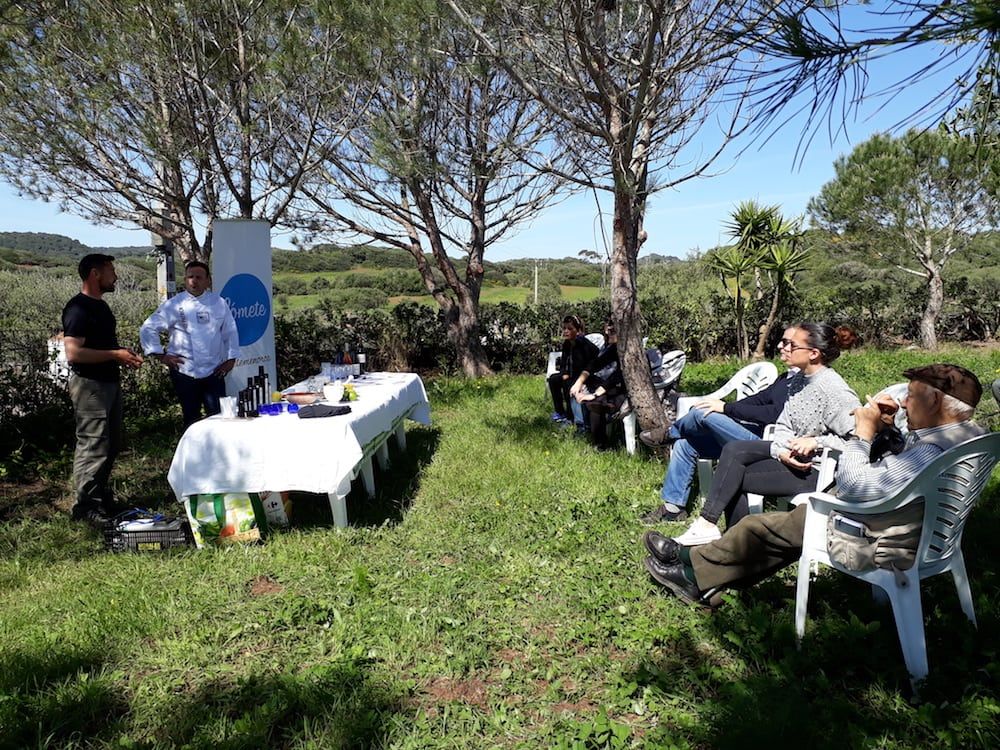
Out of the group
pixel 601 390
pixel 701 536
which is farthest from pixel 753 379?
pixel 701 536

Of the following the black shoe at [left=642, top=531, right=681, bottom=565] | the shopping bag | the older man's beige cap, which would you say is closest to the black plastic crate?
the shopping bag

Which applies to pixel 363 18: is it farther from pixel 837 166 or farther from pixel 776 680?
pixel 837 166

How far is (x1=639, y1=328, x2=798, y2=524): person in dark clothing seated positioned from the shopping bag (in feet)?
7.13

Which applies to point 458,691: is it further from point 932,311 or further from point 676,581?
point 932,311

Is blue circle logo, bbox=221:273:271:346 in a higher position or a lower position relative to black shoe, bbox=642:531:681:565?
higher

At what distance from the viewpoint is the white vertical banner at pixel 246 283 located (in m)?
5.29

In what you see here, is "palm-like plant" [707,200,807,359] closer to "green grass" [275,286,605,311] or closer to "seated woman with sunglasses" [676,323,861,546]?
"green grass" [275,286,605,311]

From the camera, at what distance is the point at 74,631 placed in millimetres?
2666

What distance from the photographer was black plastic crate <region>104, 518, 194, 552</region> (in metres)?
3.50

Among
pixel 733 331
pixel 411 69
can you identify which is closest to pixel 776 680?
pixel 411 69

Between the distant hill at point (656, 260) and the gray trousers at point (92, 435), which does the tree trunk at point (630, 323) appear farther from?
the distant hill at point (656, 260)

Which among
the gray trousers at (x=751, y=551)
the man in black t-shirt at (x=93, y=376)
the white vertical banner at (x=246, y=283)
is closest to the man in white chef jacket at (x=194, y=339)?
the man in black t-shirt at (x=93, y=376)

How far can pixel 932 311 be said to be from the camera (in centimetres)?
1307

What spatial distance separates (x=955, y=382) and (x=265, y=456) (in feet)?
10.1
